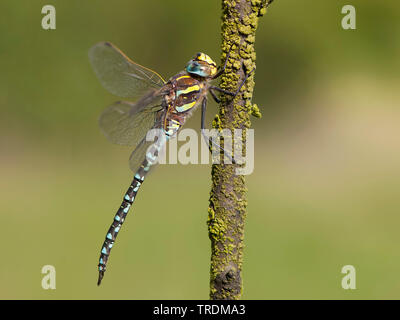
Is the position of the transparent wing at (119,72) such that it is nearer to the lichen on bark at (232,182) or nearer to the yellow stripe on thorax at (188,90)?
the yellow stripe on thorax at (188,90)

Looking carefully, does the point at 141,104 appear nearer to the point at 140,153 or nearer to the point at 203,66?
the point at 140,153

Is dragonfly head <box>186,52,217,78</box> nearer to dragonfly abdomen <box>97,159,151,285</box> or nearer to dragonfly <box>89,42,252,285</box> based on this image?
dragonfly <box>89,42,252,285</box>

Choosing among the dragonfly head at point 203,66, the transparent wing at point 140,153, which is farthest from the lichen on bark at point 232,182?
the transparent wing at point 140,153

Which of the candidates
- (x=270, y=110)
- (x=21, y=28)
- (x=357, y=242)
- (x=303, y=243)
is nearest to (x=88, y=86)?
(x=21, y=28)

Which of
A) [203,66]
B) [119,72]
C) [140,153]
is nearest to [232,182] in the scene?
[203,66]

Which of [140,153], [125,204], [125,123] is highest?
[125,123]
